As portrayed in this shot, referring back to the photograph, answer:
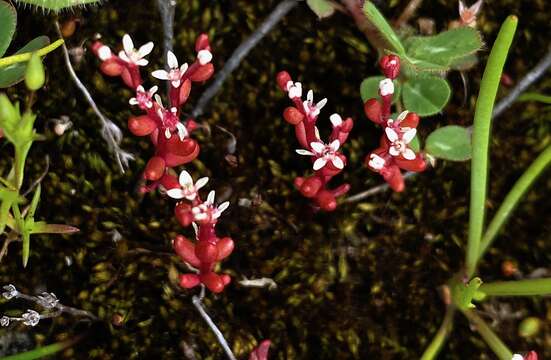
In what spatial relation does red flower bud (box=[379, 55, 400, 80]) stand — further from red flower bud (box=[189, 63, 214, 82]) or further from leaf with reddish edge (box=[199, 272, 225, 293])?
leaf with reddish edge (box=[199, 272, 225, 293])

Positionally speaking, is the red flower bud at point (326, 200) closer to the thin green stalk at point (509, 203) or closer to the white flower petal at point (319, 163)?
the white flower petal at point (319, 163)

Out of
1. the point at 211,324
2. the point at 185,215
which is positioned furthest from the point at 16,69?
the point at 211,324

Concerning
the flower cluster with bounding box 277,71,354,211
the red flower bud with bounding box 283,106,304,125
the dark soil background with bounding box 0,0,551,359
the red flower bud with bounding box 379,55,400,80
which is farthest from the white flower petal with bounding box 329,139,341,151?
the dark soil background with bounding box 0,0,551,359

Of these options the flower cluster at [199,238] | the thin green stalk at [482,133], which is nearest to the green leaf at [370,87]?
the thin green stalk at [482,133]

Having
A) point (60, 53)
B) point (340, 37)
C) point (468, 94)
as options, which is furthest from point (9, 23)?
point (468, 94)

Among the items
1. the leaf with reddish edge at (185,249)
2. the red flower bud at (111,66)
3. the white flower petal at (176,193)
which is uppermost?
the red flower bud at (111,66)
